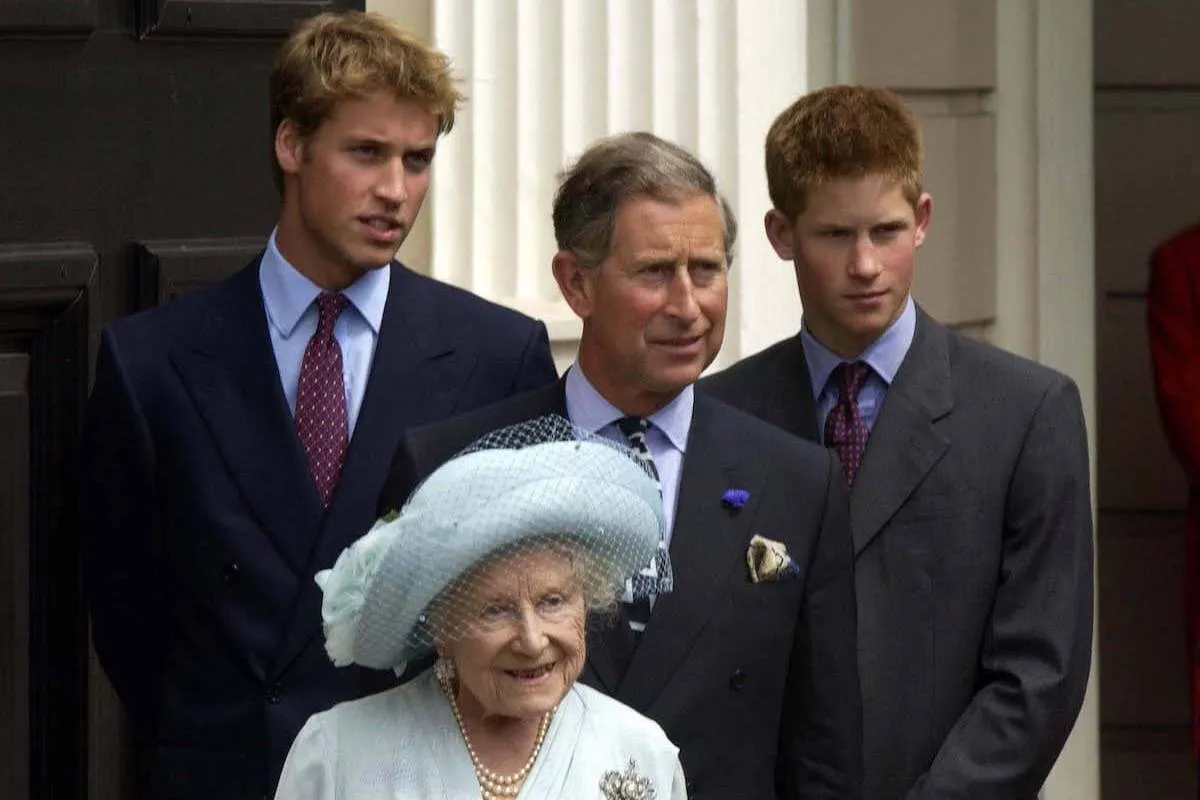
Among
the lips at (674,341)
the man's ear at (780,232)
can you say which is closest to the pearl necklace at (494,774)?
the lips at (674,341)

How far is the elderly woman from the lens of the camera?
3.46m

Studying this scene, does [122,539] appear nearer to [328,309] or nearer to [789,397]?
[328,309]

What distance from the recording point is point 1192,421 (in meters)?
6.59

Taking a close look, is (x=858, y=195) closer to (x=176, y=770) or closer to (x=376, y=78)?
(x=376, y=78)

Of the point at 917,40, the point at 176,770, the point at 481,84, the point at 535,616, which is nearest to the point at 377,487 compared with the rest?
the point at 176,770

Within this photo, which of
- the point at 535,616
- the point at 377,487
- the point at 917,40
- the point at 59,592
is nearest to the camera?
the point at 535,616

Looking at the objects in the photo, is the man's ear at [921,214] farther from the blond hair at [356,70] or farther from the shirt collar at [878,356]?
the blond hair at [356,70]

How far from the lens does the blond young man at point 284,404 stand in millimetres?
4164

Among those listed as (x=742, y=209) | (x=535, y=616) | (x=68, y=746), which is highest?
(x=742, y=209)

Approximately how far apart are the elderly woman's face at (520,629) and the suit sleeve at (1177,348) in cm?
333

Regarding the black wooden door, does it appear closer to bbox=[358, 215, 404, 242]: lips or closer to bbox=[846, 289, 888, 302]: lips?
bbox=[358, 215, 404, 242]: lips

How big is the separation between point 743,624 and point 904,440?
0.55 metres

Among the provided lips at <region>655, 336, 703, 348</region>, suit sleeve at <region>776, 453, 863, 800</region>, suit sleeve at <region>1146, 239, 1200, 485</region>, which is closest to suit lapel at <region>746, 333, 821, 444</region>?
suit sleeve at <region>776, 453, 863, 800</region>

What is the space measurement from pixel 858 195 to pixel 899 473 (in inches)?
15.2
